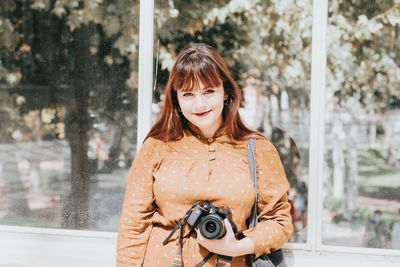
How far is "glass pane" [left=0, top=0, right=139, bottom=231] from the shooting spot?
2.09 metres

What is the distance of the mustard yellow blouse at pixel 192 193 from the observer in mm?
1441

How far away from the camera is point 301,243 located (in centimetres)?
193

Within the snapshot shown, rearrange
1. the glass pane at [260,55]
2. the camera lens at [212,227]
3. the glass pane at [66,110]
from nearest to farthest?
the camera lens at [212,227]
the glass pane at [260,55]
the glass pane at [66,110]

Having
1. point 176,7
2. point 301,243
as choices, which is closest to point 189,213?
point 301,243

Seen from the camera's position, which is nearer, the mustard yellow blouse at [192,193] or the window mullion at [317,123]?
the mustard yellow blouse at [192,193]

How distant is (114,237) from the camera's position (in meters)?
2.06

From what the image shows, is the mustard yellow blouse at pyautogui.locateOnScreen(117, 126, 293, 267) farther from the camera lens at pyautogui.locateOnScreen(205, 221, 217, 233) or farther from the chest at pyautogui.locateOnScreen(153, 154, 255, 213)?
the camera lens at pyautogui.locateOnScreen(205, 221, 217, 233)

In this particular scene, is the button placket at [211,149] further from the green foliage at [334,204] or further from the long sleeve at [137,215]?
the green foliage at [334,204]

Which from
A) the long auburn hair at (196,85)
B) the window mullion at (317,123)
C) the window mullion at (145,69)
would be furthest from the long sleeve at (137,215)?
the window mullion at (317,123)

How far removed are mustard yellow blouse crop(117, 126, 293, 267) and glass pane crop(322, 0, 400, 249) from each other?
0.58 meters

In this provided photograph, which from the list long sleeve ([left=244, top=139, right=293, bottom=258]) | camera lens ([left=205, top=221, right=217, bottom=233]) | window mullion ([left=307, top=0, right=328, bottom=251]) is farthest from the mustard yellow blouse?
window mullion ([left=307, top=0, right=328, bottom=251])

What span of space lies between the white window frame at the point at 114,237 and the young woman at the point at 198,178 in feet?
1.46

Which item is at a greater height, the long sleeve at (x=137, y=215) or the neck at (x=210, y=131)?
the neck at (x=210, y=131)

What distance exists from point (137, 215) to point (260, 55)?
1018 mm
